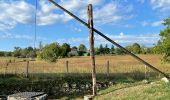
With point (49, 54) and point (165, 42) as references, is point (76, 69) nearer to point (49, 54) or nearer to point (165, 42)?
point (49, 54)

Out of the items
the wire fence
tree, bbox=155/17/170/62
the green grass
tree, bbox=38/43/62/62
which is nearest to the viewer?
the green grass

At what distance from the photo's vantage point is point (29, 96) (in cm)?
1108

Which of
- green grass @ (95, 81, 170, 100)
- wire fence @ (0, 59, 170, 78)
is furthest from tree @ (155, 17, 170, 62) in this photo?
green grass @ (95, 81, 170, 100)

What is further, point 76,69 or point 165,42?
point 76,69

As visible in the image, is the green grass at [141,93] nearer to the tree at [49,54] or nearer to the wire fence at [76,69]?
the wire fence at [76,69]

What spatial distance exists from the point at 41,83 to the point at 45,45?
1676cm

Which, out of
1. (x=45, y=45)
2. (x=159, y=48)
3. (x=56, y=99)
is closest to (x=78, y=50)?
(x=45, y=45)

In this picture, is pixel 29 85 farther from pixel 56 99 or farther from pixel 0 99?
pixel 0 99

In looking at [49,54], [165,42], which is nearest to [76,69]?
[49,54]

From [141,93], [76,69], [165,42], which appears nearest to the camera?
[141,93]

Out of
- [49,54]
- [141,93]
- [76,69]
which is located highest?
[49,54]

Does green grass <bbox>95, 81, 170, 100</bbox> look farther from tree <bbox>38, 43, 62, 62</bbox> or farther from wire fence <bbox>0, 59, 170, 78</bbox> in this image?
tree <bbox>38, 43, 62, 62</bbox>

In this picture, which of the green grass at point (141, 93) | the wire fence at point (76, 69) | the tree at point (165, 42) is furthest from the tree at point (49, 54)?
the green grass at point (141, 93)

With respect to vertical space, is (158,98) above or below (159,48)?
below
